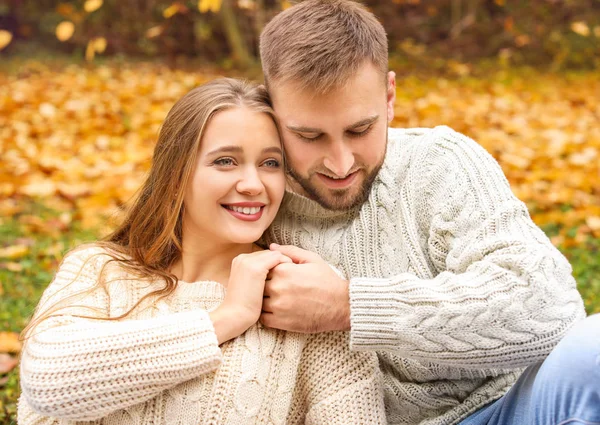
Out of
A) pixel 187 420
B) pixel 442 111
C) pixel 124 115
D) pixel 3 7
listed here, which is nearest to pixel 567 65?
pixel 442 111

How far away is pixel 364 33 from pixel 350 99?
0.25 metres

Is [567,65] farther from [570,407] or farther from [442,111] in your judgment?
[570,407]

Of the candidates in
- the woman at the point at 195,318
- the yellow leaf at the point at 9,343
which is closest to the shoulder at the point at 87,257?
the woman at the point at 195,318

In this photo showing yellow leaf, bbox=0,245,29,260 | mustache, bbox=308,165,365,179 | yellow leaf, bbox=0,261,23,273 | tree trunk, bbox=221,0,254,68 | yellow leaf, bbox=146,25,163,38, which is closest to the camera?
mustache, bbox=308,165,365,179

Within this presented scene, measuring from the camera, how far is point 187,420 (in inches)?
76.6

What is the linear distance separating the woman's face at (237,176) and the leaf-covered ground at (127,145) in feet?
2.67

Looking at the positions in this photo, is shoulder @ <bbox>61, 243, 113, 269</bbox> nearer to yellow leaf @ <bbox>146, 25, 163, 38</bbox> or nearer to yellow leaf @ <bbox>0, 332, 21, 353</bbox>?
yellow leaf @ <bbox>0, 332, 21, 353</bbox>

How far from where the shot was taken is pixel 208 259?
2.31 metres

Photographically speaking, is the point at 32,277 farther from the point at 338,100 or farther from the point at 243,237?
the point at 338,100

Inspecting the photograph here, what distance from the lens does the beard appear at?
7.31 ft

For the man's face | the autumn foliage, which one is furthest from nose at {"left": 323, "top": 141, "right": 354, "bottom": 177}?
the autumn foliage

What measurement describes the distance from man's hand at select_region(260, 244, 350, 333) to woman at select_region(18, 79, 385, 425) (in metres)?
0.05

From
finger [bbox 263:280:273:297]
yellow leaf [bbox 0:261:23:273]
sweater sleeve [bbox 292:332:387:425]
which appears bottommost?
yellow leaf [bbox 0:261:23:273]

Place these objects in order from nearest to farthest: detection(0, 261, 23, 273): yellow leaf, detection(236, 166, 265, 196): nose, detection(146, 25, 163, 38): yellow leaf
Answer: detection(236, 166, 265, 196): nose, detection(0, 261, 23, 273): yellow leaf, detection(146, 25, 163, 38): yellow leaf
